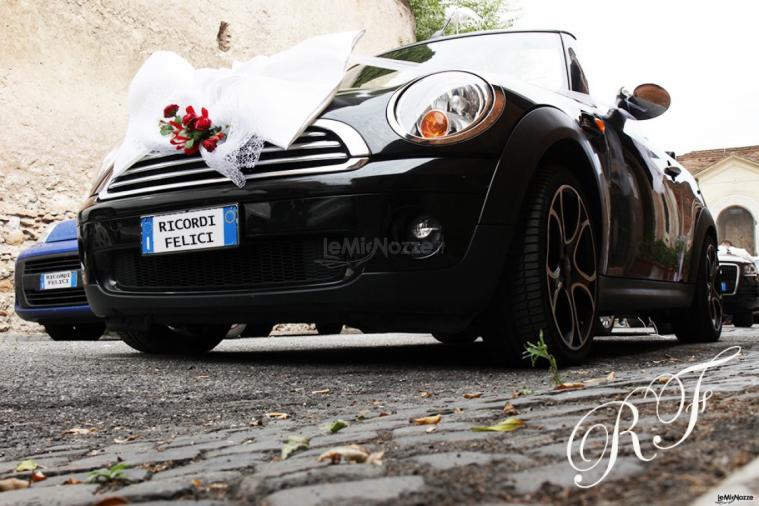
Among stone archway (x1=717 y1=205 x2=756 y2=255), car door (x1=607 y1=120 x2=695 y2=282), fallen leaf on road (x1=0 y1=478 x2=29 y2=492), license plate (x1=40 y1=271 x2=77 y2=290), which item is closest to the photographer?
fallen leaf on road (x1=0 y1=478 x2=29 y2=492)

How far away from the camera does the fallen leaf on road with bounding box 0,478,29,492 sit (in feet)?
5.65

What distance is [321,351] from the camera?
5.12 metres

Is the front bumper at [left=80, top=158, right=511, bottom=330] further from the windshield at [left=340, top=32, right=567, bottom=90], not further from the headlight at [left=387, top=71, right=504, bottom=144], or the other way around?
the windshield at [left=340, top=32, right=567, bottom=90]

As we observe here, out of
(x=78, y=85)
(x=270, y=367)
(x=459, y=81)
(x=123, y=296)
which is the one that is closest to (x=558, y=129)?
(x=459, y=81)

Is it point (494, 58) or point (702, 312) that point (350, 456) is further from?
point (702, 312)

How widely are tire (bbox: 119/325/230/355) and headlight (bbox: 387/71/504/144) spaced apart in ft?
6.20

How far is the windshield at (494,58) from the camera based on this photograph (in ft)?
13.7

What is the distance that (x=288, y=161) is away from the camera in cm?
341

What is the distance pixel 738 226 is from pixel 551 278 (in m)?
36.2

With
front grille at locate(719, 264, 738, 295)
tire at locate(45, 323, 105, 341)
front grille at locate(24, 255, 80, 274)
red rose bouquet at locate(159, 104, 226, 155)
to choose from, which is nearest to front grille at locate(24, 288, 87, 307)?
front grille at locate(24, 255, 80, 274)

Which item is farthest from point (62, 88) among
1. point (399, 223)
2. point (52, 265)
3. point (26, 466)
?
point (26, 466)

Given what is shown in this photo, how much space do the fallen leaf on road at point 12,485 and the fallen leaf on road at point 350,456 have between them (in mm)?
571

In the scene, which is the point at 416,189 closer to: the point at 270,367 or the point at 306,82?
the point at 306,82

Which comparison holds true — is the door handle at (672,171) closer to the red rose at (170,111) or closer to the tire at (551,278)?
the tire at (551,278)
